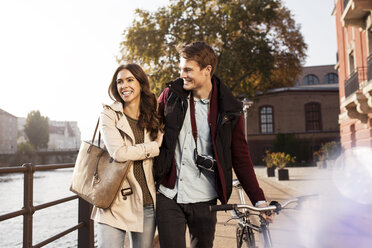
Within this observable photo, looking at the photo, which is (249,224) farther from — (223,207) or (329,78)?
(329,78)

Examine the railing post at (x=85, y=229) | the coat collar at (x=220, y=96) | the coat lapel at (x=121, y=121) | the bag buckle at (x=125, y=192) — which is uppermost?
the coat collar at (x=220, y=96)

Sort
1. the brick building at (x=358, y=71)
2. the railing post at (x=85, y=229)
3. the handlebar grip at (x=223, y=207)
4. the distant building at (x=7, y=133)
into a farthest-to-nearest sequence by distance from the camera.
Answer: the distant building at (x=7, y=133) < the brick building at (x=358, y=71) < the railing post at (x=85, y=229) < the handlebar grip at (x=223, y=207)

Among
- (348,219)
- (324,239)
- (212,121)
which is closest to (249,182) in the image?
(212,121)

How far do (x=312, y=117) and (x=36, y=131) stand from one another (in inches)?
2627

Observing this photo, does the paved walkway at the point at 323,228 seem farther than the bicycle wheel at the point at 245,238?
Yes

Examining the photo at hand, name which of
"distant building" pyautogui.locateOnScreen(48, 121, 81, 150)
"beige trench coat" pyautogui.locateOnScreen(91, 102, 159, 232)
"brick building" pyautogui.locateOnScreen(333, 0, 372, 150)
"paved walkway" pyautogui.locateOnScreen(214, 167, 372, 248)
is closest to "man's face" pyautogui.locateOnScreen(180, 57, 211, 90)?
"beige trench coat" pyautogui.locateOnScreen(91, 102, 159, 232)

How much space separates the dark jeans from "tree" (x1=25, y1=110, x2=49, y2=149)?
88838 mm

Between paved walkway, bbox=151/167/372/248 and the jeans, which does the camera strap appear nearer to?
the jeans

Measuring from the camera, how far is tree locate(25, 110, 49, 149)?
85250mm

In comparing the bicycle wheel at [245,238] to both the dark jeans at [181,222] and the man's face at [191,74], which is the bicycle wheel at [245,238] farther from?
the man's face at [191,74]

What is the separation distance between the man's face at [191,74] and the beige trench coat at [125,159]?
469 mm

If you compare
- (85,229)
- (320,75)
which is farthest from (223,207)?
(320,75)

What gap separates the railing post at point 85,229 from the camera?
413cm

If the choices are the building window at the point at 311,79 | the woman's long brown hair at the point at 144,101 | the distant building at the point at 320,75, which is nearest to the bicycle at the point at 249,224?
the woman's long brown hair at the point at 144,101
